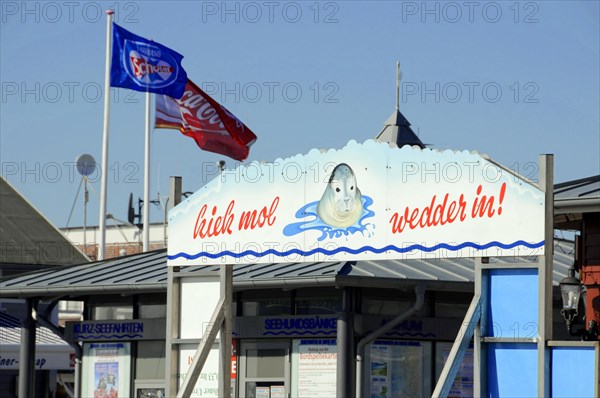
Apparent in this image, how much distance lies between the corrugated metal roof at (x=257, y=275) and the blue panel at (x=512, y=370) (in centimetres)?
408

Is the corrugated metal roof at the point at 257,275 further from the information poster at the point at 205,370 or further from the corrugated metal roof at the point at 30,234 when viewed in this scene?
the corrugated metal roof at the point at 30,234

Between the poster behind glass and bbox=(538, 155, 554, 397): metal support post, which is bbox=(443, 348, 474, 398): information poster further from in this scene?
bbox=(538, 155, 554, 397): metal support post

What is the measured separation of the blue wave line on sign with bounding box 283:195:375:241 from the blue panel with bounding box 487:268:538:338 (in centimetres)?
166

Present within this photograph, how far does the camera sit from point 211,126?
27250 mm

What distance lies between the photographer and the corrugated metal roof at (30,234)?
4209cm

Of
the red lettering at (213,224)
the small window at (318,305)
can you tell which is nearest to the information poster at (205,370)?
the red lettering at (213,224)

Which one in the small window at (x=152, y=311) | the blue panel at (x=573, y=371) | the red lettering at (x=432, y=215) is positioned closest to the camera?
the blue panel at (x=573, y=371)

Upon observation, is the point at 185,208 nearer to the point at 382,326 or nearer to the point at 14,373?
the point at 382,326

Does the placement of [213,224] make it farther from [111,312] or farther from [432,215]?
[111,312]

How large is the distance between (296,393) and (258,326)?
132 cm

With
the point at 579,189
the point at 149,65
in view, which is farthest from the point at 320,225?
the point at 149,65

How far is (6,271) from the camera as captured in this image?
3931cm

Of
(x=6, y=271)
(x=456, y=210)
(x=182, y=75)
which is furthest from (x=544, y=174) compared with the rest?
(x=6, y=271)

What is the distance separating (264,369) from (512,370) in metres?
8.50
